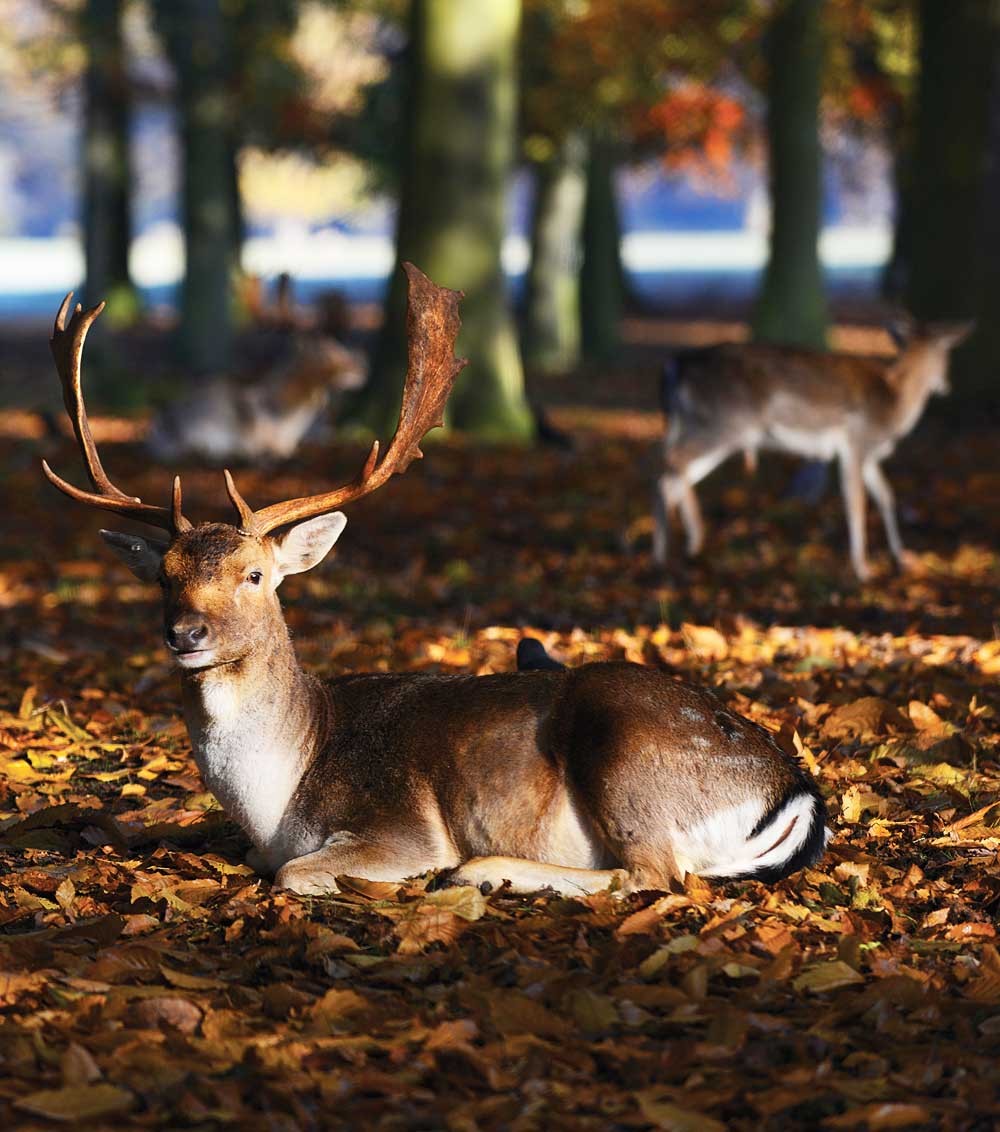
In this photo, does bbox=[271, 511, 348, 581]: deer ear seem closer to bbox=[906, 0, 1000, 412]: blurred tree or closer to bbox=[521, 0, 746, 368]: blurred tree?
bbox=[906, 0, 1000, 412]: blurred tree

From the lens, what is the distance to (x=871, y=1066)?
398 cm

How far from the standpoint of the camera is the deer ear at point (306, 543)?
5.36 meters

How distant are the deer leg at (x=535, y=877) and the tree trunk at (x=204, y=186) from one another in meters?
19.1

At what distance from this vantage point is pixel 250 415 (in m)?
15.9

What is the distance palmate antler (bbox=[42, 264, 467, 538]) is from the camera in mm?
5363

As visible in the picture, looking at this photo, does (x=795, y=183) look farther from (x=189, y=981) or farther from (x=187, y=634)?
(x=189, y=981)

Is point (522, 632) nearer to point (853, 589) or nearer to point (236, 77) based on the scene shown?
point (853, 589)

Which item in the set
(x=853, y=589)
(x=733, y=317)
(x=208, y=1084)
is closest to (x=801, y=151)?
(x=853, y=589)

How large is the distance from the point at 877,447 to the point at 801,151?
33.1 ft

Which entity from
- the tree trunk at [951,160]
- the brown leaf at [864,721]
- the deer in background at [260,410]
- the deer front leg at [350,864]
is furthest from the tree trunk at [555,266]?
the deer front leg at [350,864]

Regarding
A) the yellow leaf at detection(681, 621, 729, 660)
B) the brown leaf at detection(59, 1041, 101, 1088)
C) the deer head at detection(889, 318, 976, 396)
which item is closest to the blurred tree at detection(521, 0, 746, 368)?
the deer head at detection(889, 318, 976, 396)

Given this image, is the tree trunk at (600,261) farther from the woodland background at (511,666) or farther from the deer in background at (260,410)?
the deer in background at (260,410)

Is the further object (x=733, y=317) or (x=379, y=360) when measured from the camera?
(x=733, y=317)

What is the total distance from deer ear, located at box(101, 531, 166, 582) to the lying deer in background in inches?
397
